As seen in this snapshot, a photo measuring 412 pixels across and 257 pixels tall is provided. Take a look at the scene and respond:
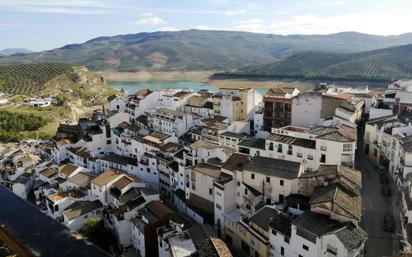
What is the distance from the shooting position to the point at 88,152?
1280 inches

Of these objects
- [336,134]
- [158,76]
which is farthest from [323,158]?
[158,76]

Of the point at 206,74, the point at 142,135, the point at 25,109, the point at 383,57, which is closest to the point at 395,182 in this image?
the point at 142,135

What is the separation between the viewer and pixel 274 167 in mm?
20562

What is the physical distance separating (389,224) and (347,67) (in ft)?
270

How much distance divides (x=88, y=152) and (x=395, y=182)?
80.5ft

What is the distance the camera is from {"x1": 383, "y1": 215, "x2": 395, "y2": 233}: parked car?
1846cm

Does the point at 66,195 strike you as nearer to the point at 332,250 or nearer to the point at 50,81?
the point at 332,250

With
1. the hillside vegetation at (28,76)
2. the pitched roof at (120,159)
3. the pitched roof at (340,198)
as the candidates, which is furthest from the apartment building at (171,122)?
the hillside vegetation at (28,76)

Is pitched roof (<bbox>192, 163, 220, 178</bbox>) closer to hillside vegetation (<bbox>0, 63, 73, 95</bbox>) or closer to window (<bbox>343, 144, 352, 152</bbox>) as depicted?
window (<bbox>343, 144, 352, 152</bbox>)

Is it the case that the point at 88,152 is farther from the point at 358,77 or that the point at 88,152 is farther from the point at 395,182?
the point at 358,77

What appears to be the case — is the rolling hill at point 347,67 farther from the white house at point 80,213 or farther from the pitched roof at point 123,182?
the white house at point 80,213

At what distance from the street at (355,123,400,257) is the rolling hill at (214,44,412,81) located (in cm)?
5775

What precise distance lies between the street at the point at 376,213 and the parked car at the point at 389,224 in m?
0.16

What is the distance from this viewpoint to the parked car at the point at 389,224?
18459 millimetres
